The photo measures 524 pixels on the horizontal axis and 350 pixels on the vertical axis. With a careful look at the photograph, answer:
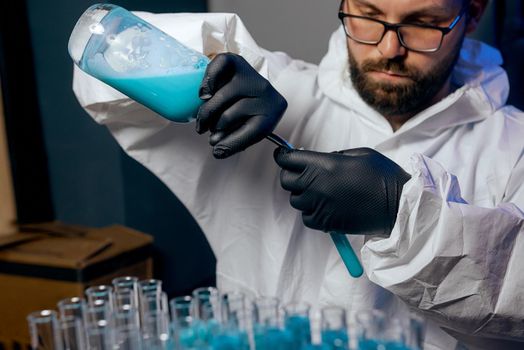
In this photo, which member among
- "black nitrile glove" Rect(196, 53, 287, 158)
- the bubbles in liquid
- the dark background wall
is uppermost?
the bubbles in liquid

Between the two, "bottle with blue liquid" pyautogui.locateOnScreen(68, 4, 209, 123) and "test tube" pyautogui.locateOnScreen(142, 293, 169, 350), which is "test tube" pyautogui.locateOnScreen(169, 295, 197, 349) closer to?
"test tube" pyautogui.locateOnScreen(142, 293, 169, 350)

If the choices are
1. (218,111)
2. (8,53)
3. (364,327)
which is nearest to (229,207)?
(218,111)

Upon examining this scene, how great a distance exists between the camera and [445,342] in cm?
137

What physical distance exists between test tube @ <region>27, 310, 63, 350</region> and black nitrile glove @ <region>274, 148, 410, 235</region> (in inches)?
19.3

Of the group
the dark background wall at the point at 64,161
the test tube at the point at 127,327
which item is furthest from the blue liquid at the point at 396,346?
the dark background wall at the point at 64,161

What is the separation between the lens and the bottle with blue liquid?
3.68 feet

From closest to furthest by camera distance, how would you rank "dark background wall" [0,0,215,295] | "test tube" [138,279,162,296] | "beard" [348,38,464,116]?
"test tube" [138,279,162,296]
"beard" [348,38,464,116]
"dark background wall" [0,0,215,295]

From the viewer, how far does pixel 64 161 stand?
2.67 m

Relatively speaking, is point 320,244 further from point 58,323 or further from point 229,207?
point 58,323

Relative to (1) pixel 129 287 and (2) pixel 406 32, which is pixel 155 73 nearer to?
(1) pixel 129 287

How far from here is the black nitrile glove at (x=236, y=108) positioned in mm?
1161

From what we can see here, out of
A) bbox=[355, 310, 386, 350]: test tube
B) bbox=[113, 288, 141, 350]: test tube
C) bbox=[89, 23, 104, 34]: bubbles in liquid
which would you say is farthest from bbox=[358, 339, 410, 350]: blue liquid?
bbox=[89, 23, 104, 34]: bubbles in liquid

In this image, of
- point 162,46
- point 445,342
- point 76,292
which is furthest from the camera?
point 76,292

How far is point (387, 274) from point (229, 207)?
545mm
